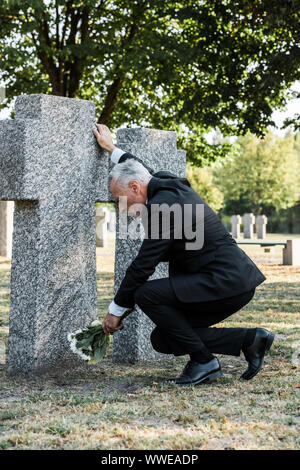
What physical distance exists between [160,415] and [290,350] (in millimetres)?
2381

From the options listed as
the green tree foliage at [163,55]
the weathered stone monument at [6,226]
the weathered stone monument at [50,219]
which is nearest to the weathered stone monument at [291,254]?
the green tree foliage at [163,55]

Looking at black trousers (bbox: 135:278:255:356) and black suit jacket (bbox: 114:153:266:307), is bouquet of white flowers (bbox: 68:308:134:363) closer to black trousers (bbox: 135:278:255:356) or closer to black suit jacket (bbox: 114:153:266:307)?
black trousers (bbox: 135:278:255:356)

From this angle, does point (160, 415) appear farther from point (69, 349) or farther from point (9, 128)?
point (9, 128)

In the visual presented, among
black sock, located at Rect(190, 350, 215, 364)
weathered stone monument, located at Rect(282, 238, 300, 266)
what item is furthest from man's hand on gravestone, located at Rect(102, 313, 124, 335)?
weathered stone monument, located at Rect(282, 238, 300, 266)

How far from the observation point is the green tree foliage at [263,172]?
5219 centimetres

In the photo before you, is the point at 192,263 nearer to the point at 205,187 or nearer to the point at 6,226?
the point at 6,226

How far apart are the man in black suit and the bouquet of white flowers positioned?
36 centimetres

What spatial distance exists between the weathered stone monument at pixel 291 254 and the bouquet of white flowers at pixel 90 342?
1239 cm

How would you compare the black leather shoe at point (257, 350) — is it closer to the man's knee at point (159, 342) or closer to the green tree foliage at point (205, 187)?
the man's knee at point (159, 342)

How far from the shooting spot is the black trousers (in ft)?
13.5

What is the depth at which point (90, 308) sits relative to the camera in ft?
16.2

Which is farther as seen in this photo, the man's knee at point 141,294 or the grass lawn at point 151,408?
the man's knee at point 141,294

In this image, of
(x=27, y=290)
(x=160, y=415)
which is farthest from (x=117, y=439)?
(x=27, y=290)

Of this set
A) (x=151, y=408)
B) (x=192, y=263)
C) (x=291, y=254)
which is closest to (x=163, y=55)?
(x=291, y=254)
